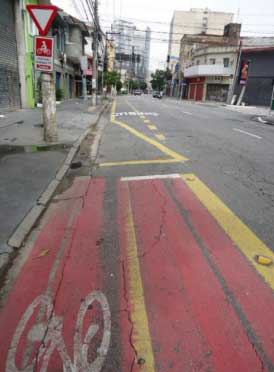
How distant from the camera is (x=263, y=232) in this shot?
3859 millimetres

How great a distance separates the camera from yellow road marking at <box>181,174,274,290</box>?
312 centimetres

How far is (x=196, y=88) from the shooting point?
183ft

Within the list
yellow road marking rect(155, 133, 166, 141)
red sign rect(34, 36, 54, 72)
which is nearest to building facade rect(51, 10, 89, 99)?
yellow road marking rect(155, 133, 166, 141)

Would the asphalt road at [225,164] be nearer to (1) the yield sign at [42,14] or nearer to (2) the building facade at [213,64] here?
(1) the yield sign at [42,14]

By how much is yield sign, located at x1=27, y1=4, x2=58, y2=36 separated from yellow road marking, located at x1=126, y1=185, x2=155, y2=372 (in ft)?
21.1

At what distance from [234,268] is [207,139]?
7.81m

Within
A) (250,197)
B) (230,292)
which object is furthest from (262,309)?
(250,197)

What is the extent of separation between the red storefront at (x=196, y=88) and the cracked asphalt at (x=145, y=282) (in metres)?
51.1

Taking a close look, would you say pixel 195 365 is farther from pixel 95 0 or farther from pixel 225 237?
pixel 95 0

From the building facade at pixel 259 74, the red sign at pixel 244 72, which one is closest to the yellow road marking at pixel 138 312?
the red sign at pixel 244 72

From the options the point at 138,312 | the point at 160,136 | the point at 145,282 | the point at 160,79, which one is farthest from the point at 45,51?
the point at 160,79

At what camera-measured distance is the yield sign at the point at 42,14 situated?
7.12 meters

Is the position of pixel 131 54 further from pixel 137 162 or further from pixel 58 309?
pixel 58 309

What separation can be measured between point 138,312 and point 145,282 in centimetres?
40
